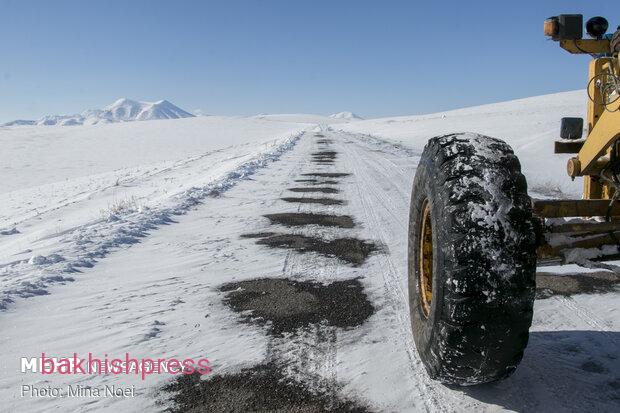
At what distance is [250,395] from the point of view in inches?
91.8

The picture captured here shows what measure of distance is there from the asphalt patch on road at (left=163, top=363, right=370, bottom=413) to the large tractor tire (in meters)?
0.58

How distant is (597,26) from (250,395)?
3.11 meters

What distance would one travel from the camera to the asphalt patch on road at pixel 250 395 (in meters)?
2.22

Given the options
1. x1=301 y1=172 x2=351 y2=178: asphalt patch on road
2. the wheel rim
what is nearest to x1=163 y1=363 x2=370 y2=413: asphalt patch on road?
the wheel rim

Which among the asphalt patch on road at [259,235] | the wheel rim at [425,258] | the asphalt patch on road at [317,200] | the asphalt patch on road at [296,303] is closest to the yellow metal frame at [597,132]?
the wheel rim at [425,258]

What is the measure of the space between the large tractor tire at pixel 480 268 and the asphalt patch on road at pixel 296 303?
120cm

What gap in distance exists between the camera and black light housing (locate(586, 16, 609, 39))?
293 cm

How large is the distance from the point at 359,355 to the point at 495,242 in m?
1.23

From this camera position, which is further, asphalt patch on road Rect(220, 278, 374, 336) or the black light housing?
asphalt patch on road Rect(220, 278, 374, 336)

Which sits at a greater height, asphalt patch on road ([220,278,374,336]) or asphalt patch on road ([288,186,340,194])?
asphalt patch on road ([288,186,340,194])

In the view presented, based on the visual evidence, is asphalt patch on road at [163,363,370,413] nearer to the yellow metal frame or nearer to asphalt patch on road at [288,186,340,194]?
the yellow metal frame

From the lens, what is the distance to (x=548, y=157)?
15516 mm

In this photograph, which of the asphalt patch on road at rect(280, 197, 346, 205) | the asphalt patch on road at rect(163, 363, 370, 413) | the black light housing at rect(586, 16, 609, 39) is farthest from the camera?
the asphalt patch on road at rect(280, 197, 346, 205)

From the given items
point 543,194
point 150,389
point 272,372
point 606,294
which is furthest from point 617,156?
point 543,194
